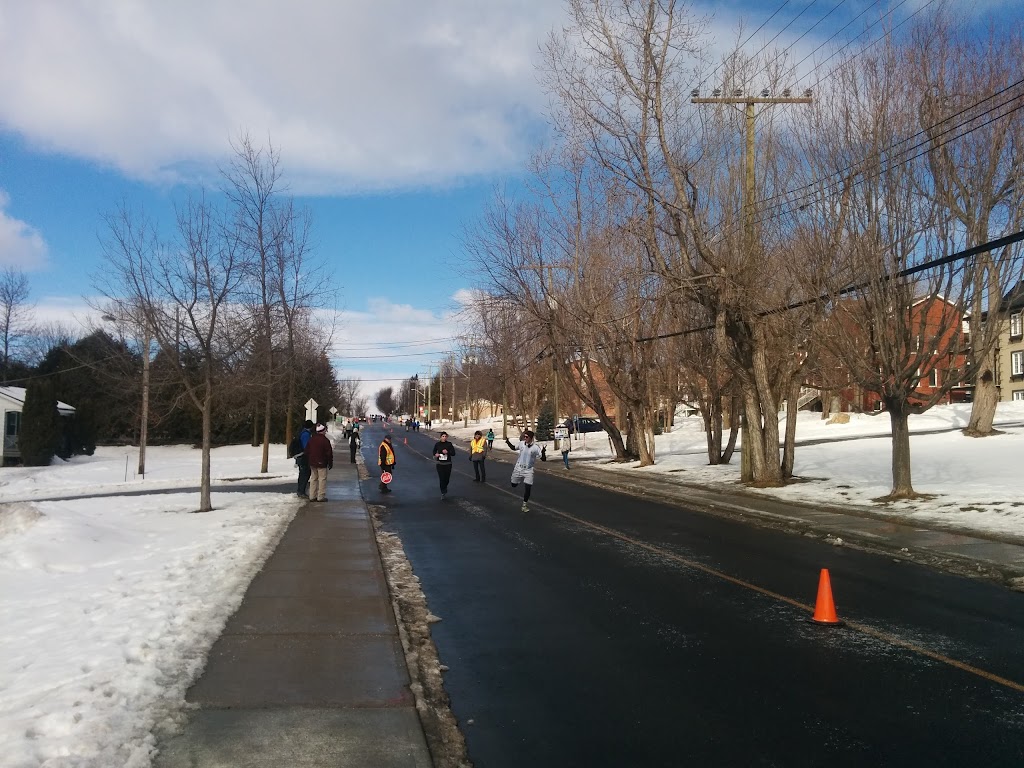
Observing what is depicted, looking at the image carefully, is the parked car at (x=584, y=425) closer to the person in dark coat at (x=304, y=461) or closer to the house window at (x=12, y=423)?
the house window at (x=12, y=423)

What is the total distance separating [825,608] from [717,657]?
66.6 inches

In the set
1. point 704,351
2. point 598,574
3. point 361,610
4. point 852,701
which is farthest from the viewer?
point 704,351

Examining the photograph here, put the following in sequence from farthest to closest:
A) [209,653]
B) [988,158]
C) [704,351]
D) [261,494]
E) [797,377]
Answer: [704,351] < [797,377] < [261,494] < [988,158] < [209,653]

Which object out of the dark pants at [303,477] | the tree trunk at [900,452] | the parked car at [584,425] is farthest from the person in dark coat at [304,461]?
the parked car at [584,425]

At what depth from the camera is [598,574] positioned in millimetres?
10320

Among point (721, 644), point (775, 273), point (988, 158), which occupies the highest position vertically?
point (988, 158)

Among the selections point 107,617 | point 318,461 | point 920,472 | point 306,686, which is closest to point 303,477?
point 318,461

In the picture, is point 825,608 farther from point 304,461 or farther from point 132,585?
point 304,461

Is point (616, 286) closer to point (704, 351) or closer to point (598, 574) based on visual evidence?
point (704, 351)

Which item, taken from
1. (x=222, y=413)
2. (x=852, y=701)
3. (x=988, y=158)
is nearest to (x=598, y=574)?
(x=852, y=701)

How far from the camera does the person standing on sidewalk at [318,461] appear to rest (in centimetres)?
1888

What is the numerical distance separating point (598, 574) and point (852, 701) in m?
4.86

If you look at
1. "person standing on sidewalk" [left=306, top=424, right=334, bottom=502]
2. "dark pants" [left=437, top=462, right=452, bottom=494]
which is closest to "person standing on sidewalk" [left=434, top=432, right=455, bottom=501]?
"dark pants" [left=437, top=462, right=452, bottom=494]

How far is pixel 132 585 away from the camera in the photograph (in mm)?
8625
